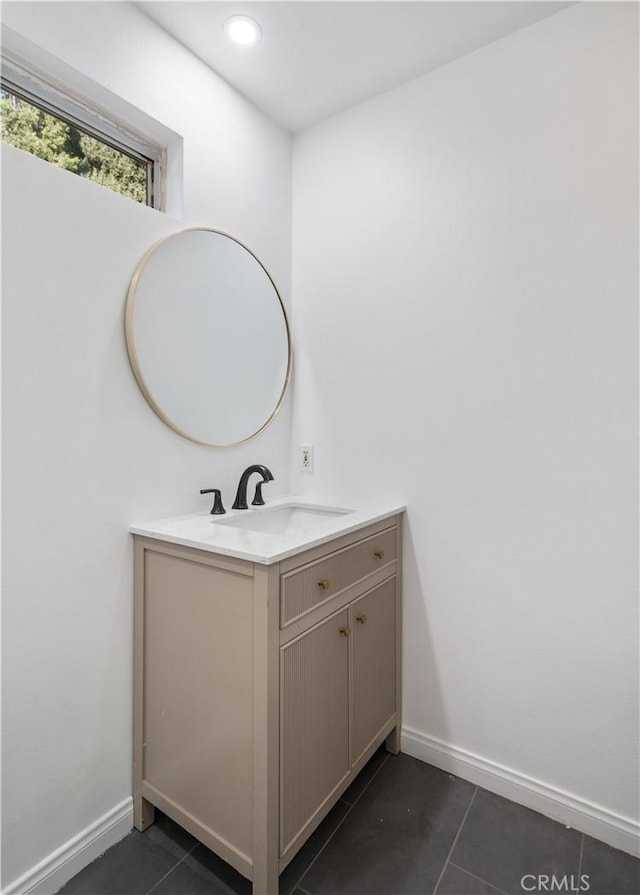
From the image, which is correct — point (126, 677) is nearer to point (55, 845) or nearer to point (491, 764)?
point (55, 845)

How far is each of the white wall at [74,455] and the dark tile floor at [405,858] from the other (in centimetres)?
18

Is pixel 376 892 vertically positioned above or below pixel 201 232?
below

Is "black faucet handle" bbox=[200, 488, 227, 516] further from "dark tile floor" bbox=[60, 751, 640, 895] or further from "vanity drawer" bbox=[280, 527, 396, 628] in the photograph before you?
"dark tile floor" bbox=[60, 751, 640, 895]

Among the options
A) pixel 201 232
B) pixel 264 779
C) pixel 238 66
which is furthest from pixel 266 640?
pixel 238 66

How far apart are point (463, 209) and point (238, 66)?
3.19ft

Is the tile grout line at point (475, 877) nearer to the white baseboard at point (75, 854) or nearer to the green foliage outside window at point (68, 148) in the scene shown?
the white baseboard at point (75, 854)

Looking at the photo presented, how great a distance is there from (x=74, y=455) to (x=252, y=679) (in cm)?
77

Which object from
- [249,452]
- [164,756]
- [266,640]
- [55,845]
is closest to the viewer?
[266,640]

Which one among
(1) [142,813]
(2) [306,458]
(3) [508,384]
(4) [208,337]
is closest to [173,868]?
(1) [142,813]

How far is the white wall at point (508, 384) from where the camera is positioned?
136 centimetres

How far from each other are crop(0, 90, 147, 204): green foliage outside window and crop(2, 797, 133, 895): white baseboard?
1.93 metres

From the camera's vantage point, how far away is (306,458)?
79.2 inches

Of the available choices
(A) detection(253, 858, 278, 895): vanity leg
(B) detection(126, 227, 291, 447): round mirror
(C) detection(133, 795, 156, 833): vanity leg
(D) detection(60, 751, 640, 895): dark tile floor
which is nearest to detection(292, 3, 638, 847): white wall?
(D) detection(60, 751, 640, 895): dark tile floor

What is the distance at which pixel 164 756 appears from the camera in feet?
4.41
